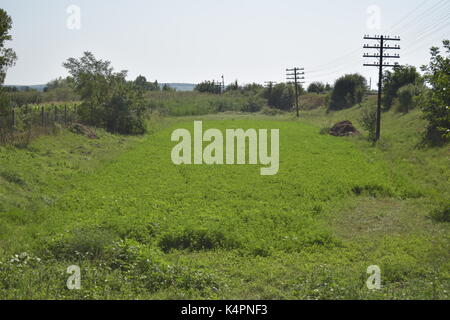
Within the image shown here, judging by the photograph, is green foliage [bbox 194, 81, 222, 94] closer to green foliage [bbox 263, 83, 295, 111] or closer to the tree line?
green foliage [bbox 263, 83, 295, 111]

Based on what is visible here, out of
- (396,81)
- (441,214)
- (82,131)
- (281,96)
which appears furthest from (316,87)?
(441,214)

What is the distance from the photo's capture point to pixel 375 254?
1013 centimetres

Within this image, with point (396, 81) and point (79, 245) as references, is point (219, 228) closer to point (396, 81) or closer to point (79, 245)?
point (79, 245)

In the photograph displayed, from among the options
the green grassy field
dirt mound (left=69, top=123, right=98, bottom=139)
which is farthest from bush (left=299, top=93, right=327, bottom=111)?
the green grassy field

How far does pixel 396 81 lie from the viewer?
44906mm

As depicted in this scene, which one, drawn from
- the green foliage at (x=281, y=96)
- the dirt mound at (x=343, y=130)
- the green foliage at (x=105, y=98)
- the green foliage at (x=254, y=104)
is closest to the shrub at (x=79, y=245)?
the green foliage at (x=105, y=98)

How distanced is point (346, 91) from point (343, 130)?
30.1 meters

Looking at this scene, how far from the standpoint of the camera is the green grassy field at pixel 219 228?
26.4ft

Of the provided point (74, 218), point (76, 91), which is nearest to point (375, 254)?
point (74, 218)

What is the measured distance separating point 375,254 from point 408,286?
6.46 feet

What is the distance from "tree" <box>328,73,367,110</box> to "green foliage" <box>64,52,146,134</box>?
35507 mm

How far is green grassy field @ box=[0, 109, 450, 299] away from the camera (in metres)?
8.05

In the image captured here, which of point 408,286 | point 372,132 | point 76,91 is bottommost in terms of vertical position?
point 408,286
